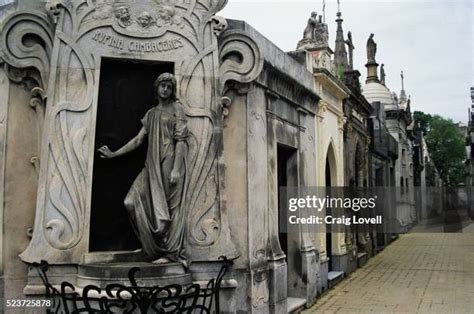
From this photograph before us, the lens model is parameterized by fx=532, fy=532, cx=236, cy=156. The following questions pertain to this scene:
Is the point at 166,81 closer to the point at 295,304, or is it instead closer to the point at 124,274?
the point at 124,274

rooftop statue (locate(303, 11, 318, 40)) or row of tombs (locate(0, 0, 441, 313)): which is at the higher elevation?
rooftop statue (locate(303, 11, 318, 40))

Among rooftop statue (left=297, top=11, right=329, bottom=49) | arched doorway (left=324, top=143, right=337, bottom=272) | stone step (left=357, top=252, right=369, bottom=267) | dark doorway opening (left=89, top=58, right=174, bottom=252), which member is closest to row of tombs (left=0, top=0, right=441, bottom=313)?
dark doorway opening (left=89, top=58, right=174, bottom=252)

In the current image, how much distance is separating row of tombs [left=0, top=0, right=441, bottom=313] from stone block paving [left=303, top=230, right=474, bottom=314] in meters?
2.32

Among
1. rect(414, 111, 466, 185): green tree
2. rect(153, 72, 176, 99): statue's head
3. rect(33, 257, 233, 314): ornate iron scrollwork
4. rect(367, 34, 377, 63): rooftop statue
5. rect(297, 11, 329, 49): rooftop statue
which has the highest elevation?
rect(367, 34, 377, 63): rooftop statue

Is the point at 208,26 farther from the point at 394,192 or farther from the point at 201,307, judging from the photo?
the point at 394,192

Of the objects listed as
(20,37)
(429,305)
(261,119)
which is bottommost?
(429,305)

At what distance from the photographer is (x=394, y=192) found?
23234 mm

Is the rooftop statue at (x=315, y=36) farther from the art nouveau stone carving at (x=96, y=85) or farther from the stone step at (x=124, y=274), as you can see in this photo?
the stone step at (x=124, y=274)

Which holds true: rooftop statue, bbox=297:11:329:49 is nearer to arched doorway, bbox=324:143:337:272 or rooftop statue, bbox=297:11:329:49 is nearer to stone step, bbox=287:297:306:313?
arched doorway, bbox=324:143:337:272

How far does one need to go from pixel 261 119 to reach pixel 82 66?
2.44m

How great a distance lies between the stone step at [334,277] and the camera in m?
10.3

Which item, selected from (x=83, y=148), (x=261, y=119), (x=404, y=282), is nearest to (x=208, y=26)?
(x=261, y=119)

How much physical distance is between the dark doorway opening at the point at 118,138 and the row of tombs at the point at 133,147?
0.01 m

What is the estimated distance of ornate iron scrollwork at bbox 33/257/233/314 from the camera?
505 centimetres
